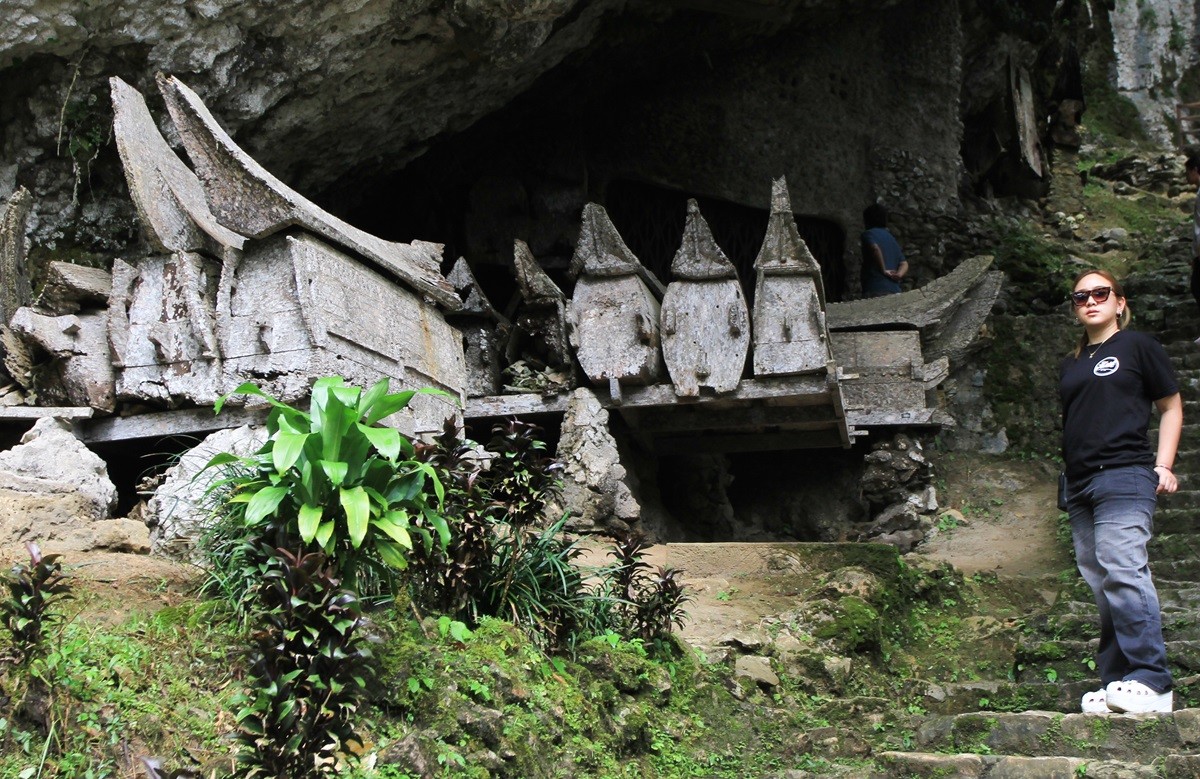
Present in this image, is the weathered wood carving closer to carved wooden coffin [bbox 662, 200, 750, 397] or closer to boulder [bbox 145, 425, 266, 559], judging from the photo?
carved wooden coffin [bbox 662, 200, 750, 397]

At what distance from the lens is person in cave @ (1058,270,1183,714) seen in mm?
5039

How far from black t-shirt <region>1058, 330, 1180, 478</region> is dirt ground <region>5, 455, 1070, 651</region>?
7.46ft

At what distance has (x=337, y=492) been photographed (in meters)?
4.91

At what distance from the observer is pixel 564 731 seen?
17.0 ft

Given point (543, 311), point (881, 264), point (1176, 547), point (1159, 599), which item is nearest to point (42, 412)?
point (543, 311)

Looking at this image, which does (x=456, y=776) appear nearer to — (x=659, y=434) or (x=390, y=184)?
(x=659, y=434)

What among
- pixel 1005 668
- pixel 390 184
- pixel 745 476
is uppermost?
pixel 390 184

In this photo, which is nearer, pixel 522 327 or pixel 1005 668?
pixel 1005 668

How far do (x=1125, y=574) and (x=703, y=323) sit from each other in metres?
4.67

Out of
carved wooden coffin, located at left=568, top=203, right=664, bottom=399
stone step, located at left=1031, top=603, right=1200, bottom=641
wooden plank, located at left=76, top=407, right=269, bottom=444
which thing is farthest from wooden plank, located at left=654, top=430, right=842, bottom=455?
wooden plank, located at left=76, top=407, right=269, bottom=444

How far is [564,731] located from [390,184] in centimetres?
975

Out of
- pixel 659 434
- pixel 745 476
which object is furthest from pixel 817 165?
pixel 659 434

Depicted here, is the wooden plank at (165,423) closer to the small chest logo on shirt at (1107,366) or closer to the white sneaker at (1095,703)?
the small chest logo on shirt at (1107,366)

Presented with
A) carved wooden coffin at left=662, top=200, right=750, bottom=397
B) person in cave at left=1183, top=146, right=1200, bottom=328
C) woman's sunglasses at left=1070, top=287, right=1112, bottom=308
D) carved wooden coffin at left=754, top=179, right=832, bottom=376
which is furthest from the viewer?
person in cave at left=1183, top=146, right=1200, bottom=328
